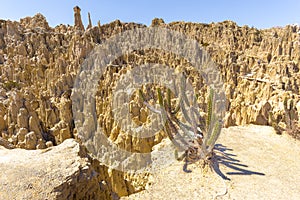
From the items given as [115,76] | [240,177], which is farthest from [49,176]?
[115,76]

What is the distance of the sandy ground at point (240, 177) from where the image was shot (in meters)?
5.80

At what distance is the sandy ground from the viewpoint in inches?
228

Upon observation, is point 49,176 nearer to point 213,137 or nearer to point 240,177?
point 213,137

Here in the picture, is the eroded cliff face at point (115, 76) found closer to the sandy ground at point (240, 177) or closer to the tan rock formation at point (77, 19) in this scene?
the tan rock formation at point (77, 19)

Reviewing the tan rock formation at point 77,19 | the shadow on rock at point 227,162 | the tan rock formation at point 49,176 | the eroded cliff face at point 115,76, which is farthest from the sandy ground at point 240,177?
the tan rock formation at point 77,19

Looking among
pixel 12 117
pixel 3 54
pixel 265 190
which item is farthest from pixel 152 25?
pixel 265 190

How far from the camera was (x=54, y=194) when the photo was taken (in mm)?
3848

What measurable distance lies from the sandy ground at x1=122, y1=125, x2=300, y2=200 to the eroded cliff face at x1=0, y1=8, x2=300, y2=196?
7.47 feet

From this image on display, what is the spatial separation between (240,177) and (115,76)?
1465 cm

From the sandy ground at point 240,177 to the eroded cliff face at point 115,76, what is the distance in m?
2.28

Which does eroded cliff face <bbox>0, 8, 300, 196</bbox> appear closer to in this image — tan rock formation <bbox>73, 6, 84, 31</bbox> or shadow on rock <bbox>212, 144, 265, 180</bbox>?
tan rock formation <bbox>73, 6, 84, 31</bbox>

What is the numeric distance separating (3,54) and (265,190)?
29554 millimetres

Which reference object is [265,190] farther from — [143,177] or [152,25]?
[152,25]

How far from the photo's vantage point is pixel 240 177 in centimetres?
649
